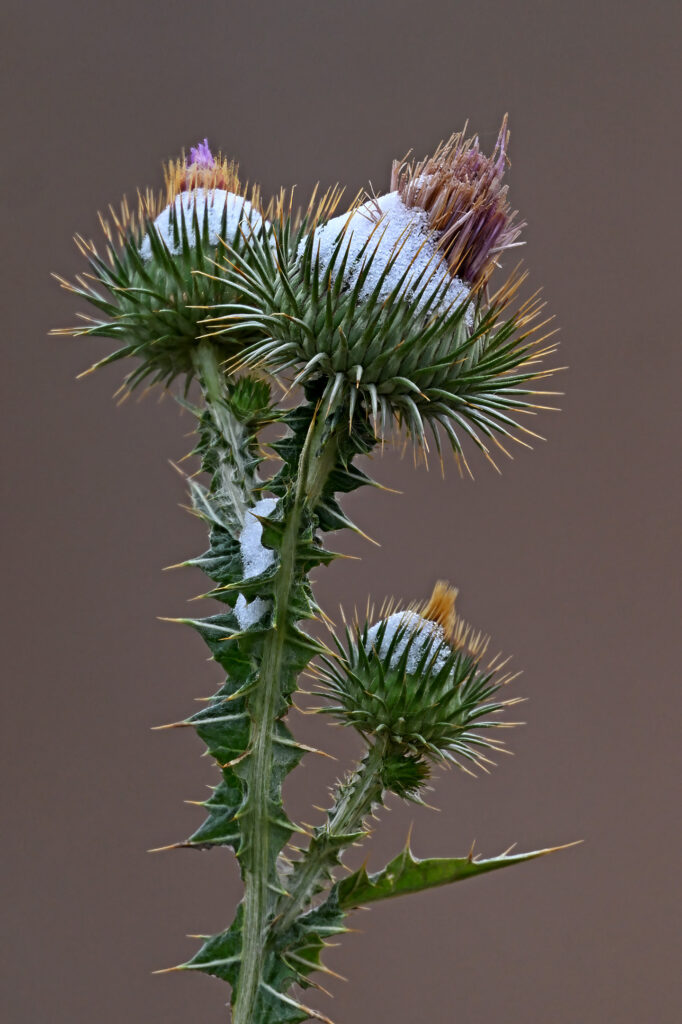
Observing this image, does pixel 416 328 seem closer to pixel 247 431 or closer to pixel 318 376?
pixel 318 376

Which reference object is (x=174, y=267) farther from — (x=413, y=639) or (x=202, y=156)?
(x=413, y=639)

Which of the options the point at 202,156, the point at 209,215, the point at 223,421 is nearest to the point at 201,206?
the point at 209,215

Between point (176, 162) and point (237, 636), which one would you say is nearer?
point (237, 636)

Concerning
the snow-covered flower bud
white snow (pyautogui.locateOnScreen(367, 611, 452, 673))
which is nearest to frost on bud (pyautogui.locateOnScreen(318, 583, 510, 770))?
white snow (pyautogui.locateOnScreen(367, 611, 452, 673))

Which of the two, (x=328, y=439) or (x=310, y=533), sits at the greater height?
(x=328, y=439)

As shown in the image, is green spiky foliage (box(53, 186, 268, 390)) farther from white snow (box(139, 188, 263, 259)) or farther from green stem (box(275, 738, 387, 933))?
green stem (box(275, 738, 387, 933))

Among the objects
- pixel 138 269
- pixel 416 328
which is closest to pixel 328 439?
pixel 416 328
